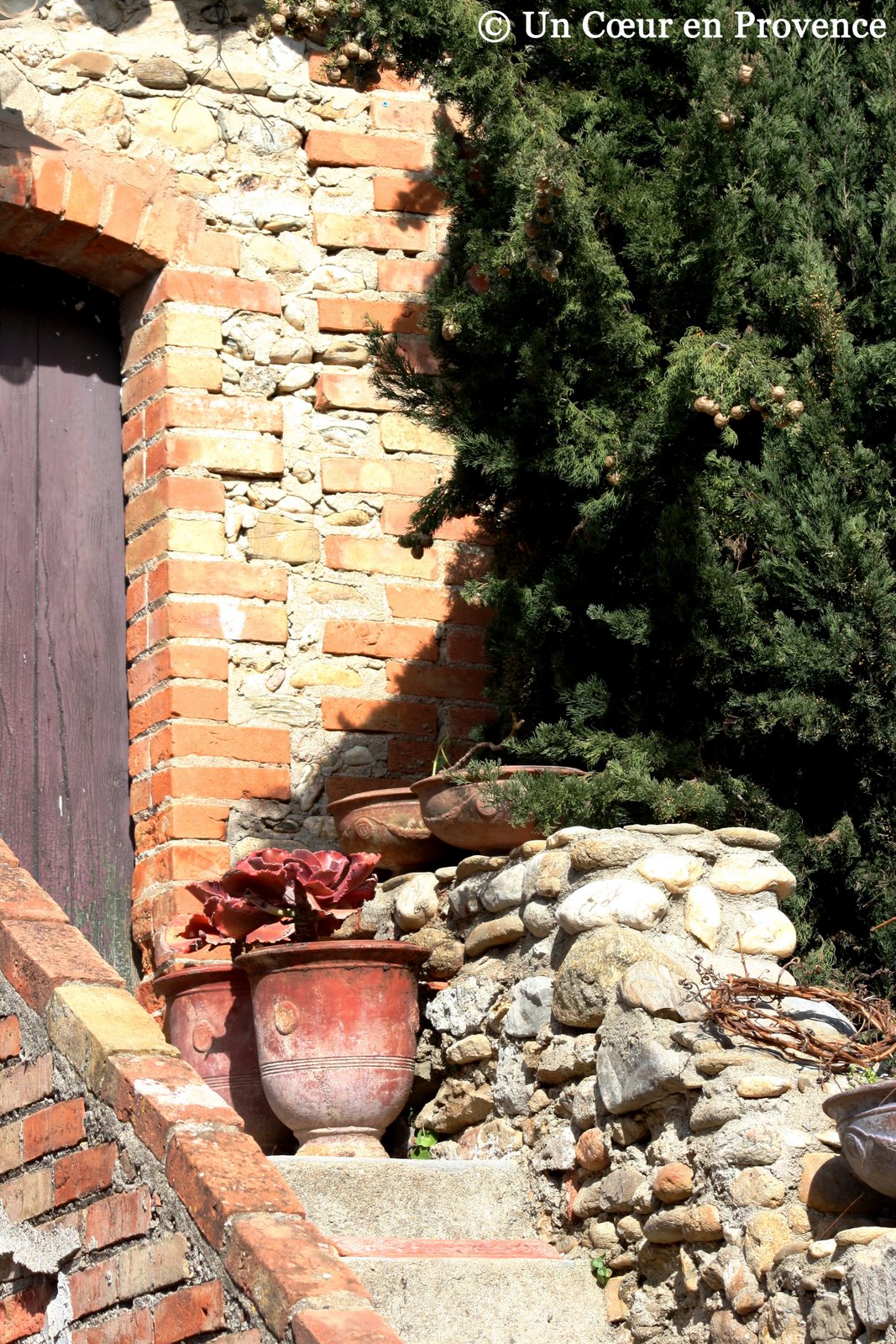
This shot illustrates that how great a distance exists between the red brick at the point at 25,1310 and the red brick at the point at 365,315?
10.0ft

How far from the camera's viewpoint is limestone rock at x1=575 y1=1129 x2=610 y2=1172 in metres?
3.52

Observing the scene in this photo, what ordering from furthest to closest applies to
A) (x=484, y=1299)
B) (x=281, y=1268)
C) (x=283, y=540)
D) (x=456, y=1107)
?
(x=283, y=540)
(x=456, y=1107)
(x=484, y=1299)
(x=281, y=1268)

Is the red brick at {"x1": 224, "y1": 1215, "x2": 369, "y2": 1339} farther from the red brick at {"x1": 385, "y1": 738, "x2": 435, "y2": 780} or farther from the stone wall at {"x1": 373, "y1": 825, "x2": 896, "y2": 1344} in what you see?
the red brick at {"x1": 385, "y1": 738, "x2": 435, "y2": 780}

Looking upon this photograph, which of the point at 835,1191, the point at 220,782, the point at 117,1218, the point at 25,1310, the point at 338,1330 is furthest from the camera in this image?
the point at 220,782

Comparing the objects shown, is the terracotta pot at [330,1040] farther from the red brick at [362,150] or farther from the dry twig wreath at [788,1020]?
the red brick at [362,150]

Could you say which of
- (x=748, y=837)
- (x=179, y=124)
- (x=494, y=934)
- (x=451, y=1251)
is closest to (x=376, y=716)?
(x=494, y=934)

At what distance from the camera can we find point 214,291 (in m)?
5.09

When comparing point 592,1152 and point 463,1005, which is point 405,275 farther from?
point 592,1152

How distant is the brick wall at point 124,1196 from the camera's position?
2.45 meters

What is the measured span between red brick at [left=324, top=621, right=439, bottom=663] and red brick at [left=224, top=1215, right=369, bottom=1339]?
261cm

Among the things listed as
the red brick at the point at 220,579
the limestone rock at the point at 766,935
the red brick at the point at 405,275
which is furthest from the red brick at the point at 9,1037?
the red brick at the point at 405,275

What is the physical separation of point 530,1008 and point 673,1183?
676mm

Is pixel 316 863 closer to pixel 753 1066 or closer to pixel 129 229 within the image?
pixel 753 1066

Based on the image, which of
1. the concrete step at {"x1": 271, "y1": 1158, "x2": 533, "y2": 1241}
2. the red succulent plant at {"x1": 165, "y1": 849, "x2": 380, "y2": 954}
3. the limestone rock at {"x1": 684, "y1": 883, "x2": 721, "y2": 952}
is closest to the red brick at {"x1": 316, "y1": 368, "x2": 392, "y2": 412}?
the red succulent plant at {"x1": 165, "y1": 849, "x2": 380, "y2": 954}
